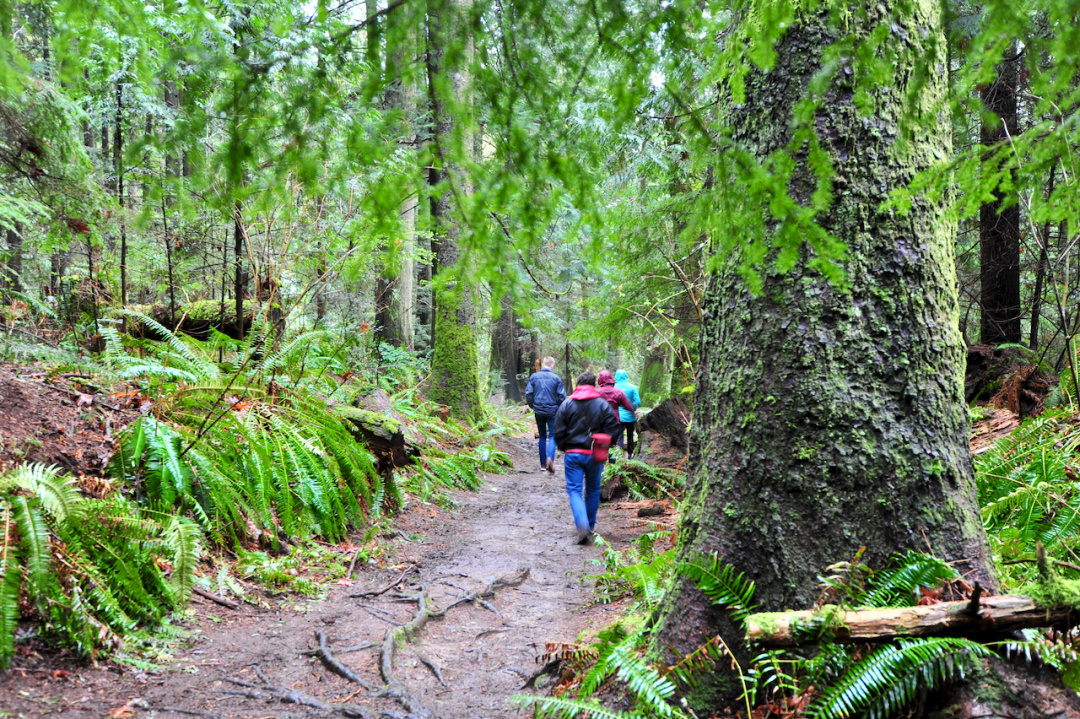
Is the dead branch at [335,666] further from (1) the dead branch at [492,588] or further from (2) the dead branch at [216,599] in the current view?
(1) the dead branch at [492,588]

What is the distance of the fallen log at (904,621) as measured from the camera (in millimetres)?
2285

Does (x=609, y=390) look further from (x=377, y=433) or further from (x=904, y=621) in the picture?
(x=904, y=621)

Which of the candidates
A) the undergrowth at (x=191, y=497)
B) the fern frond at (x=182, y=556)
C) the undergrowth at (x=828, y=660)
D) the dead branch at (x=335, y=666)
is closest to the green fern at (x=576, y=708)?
the undergrowth at (x=828, y=660)

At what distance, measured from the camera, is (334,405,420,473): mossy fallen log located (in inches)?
290

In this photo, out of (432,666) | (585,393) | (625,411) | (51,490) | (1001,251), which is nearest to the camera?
(51,490)

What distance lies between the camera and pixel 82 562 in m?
3.53

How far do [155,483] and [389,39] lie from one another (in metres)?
4.05

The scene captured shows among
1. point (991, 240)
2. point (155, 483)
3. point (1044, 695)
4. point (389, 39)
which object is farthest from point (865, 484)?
point (991, 240)

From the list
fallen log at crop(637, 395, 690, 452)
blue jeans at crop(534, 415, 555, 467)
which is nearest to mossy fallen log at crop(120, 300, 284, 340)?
blue jeans at crop(534, 415, 555, 467)

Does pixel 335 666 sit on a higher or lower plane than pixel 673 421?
lower

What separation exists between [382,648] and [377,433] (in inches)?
143

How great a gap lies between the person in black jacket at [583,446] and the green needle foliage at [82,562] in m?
3.98

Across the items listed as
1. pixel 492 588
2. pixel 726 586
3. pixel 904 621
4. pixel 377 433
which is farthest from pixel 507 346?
pixel 904 621

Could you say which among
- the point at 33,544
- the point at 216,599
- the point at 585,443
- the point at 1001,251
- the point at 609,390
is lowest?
the point at 216,599
